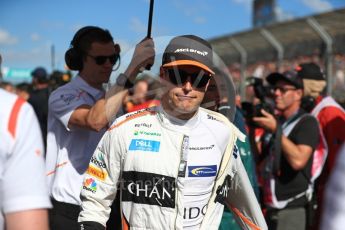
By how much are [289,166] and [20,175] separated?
310 cm

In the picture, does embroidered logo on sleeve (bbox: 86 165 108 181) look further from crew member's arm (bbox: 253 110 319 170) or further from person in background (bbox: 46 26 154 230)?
crew member's arm (bbox: 253 110 319 170)

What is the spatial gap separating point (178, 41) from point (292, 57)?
25.8 ft

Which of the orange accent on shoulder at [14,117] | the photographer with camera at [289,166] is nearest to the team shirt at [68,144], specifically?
the orange accent on shoulder at [14,117]

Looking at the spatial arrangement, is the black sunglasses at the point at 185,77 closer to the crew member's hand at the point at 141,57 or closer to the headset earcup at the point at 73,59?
the crew member's hand at the point at 141,57

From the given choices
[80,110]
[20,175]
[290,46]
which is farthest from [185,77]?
[290,46]

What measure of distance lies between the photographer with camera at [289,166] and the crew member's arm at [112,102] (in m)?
1.54

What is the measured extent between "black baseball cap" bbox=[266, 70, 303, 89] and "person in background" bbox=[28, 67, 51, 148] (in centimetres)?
223

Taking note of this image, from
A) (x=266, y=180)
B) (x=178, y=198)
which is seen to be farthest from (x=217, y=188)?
(x=266, y=180)

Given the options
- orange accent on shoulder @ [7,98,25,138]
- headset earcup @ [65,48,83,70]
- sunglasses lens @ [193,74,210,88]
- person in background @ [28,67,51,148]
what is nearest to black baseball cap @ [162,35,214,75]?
sunglasses lens @ [193,74,210,88]

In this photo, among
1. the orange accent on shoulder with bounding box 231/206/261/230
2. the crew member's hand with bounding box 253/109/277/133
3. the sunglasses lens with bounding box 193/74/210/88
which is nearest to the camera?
the sunglasses lens with bounding box 193/74/210/88

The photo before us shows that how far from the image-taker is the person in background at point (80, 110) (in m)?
2.77

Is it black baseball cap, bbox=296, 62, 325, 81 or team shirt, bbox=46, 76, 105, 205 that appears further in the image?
black baseball cap, bbox=296, 62, 325, 81

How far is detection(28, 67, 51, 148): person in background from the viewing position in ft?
18.2

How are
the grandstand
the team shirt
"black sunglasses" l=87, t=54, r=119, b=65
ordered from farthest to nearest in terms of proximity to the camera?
1. the grandstand
2. "black sunglasses" l=87, t=54, r=119, b=65
3. the team shirt
